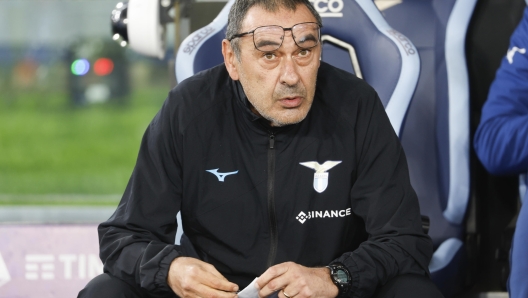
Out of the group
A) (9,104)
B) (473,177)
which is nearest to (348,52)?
(473,177)

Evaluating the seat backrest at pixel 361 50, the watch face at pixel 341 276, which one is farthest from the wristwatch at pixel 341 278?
the seat backrest at pixel 361 50

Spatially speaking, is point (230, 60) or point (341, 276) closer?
point (341, 276)

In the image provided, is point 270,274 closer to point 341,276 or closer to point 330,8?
point 341,276

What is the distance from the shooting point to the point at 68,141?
5.96 meters

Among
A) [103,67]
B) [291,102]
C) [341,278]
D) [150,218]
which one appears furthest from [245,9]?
[103,67]

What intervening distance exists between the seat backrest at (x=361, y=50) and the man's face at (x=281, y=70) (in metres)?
0.48

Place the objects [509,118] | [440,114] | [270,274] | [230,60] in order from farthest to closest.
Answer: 1. [440,114]
2. [509,118]
3. [230,60]
4. [270,274]

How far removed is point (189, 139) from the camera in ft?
5.40

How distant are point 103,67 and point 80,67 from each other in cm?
20

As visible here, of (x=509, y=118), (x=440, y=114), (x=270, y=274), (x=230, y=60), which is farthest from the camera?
(x=440, y=114)

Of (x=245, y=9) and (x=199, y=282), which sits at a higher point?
(x=245, y=9)

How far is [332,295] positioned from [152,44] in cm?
108

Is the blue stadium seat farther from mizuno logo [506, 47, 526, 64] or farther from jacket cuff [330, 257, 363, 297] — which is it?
jacket cuff [330, 257, 363, 297]

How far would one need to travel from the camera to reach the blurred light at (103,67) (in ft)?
16.3
